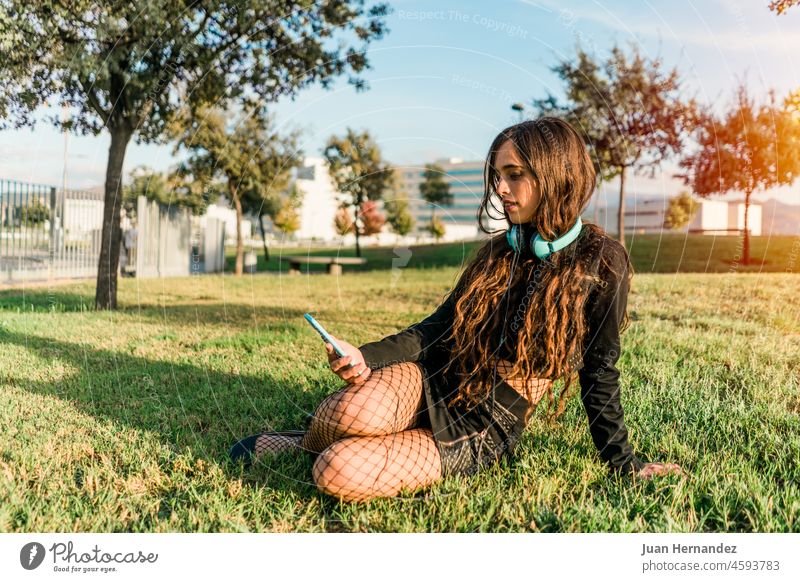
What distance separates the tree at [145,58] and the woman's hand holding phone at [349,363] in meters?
2.78

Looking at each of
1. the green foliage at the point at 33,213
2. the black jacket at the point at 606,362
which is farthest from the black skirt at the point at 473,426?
the green foliage at the point at 33,213

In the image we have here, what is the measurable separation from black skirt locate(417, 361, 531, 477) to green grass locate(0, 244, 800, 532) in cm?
7

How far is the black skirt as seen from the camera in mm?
2348

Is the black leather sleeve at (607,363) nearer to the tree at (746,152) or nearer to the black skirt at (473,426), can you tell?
the black skirt at (473,426)

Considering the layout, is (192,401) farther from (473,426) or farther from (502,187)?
(502,187)

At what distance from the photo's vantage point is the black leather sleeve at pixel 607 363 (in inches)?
89.7

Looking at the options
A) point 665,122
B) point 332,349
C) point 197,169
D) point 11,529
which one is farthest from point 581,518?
point 197,169

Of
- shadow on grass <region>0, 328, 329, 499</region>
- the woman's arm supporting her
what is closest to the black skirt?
the woman's arm supporting her

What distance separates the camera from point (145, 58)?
239 inches

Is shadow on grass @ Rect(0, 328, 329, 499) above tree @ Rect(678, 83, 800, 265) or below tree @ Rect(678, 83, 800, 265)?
below

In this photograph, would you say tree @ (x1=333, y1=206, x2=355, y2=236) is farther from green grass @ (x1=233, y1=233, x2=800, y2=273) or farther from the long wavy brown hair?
the long wavy brown hair

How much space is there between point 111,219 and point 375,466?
5.92m

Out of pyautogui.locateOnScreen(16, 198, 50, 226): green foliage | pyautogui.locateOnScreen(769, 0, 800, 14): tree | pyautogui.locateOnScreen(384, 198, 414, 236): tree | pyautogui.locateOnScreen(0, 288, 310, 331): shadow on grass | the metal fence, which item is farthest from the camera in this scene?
pyautogui.locateOnScreen(384, 198, 414, 236): tree

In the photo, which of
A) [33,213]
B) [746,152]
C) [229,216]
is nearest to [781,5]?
[746,152]
